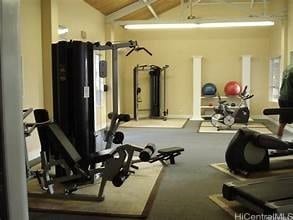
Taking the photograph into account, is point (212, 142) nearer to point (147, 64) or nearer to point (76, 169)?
point (76, 169)

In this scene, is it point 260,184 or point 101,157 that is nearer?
point 260,184

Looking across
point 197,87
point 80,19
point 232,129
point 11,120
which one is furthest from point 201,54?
point 11,120

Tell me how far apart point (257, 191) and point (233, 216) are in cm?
32

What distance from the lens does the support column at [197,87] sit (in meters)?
11.7

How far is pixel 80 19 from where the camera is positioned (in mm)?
8125

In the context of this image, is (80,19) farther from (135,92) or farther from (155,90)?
(155,90)

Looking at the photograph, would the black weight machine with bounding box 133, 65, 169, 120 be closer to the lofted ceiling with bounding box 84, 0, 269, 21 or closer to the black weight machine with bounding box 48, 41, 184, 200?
the lofted ceiling with bounding box 84, 0, 269, 21

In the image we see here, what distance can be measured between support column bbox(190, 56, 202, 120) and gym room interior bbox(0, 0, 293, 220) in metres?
0.03

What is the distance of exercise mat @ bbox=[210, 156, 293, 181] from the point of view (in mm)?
4398

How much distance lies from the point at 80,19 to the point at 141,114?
16.7 ft

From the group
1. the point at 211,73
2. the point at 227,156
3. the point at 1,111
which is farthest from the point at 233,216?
the point at 211,73

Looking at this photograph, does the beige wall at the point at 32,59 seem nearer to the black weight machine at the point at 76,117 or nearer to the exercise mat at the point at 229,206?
the black weight machine at the point at 76,117

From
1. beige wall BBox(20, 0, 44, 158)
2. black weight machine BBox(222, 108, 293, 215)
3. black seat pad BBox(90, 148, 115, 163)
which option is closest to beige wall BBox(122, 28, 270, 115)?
beige wall BBox(20, 0, 44, 158)

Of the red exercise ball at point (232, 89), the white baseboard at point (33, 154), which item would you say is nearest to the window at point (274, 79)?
the red exercise ball at point (232, 89)
